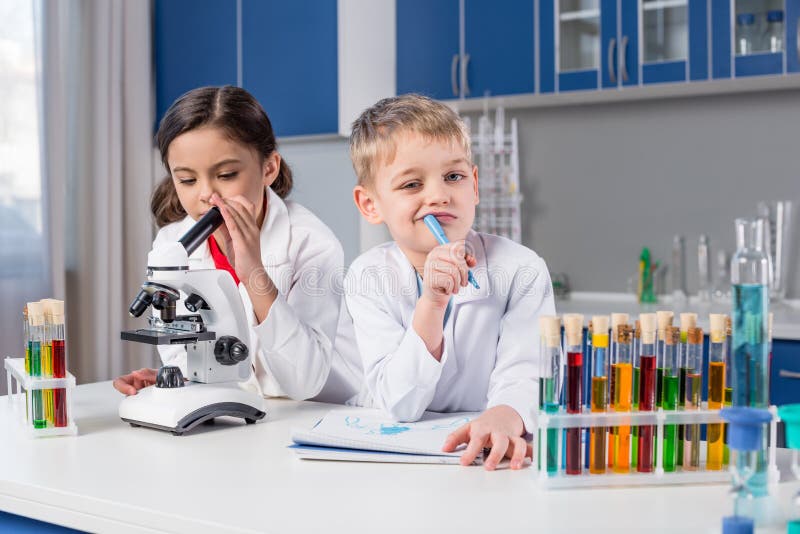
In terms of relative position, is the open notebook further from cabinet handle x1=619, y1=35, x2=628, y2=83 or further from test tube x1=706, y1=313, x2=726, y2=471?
cabinet handle x1=619, y1=35, x2=628, y2=83

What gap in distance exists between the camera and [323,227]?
178 cm

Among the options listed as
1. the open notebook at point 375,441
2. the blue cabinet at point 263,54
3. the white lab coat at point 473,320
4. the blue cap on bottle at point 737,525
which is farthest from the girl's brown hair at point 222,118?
the blue cabinet at point 263,54

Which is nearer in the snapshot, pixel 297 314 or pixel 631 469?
pixel 631 469

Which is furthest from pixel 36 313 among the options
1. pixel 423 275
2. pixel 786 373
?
pixel 786 373

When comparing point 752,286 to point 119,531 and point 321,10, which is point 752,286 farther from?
point 321,10

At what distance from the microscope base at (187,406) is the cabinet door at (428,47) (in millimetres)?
2101

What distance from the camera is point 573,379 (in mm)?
1051

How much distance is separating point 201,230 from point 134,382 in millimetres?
330

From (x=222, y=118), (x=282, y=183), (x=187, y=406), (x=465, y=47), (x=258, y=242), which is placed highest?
(x=465, y=47)

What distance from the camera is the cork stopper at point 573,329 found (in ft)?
3.45

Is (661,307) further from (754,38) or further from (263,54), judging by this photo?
(263,54)

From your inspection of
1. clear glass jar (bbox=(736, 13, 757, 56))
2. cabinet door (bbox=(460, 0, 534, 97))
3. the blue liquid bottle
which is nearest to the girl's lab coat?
the blue liquid bottle

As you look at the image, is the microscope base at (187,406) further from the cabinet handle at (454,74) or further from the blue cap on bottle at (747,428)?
the cabinet handle at (454,74)

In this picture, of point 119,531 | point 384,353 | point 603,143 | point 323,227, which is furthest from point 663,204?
point 119,531
